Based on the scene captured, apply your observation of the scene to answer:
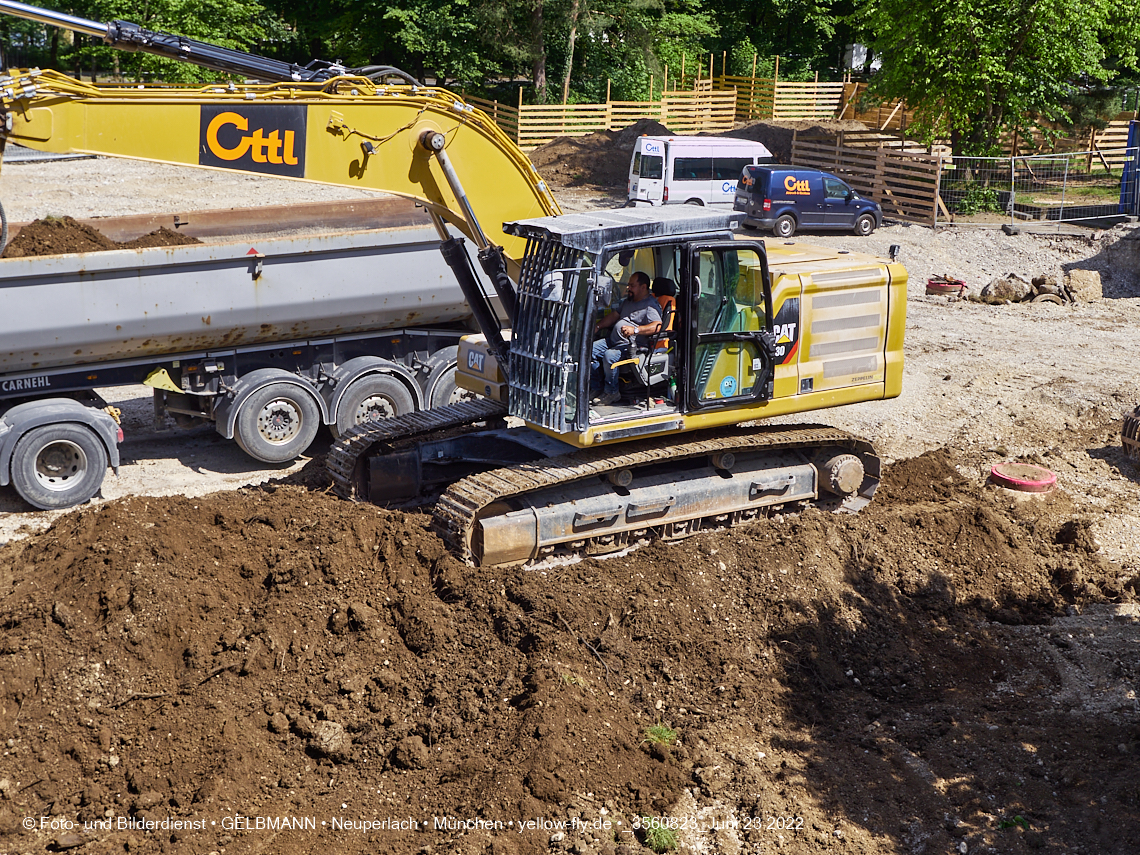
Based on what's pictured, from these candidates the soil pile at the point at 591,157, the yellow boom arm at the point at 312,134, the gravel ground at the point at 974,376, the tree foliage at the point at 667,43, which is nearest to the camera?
the yellow boom arm at the point at 312,134

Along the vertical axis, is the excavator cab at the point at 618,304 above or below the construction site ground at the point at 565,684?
above

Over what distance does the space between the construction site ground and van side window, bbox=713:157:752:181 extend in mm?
16245

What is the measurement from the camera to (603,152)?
32.4 m

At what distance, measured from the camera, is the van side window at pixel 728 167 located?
25062 mm

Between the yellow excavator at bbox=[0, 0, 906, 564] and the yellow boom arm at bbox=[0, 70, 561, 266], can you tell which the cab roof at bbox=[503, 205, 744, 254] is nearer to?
the yellow excavator at bbox=[0, 0, 906, 564]

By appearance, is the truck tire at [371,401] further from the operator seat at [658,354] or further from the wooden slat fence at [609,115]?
the wooden slat fence at [609,115]

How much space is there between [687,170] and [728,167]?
3.51 ft

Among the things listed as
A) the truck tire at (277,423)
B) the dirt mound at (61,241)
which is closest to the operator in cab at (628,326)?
the truck tire at (277,423)

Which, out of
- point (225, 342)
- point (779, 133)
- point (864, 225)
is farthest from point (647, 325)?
point (779, 133)

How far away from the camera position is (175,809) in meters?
5.78

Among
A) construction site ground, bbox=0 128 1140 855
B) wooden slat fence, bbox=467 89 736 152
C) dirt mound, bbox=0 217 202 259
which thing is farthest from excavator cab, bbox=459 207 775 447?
wooden slat fence, bbox=467 89 736 152

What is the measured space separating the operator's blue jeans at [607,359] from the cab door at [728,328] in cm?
51

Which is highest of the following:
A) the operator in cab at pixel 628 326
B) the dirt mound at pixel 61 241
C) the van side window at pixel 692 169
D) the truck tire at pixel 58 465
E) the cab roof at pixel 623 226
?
the van side window at pixel 692 169

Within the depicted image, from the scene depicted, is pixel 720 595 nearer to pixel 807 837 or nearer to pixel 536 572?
pixel 536 572
